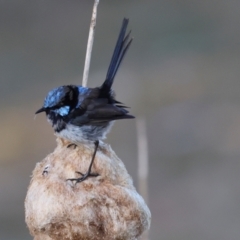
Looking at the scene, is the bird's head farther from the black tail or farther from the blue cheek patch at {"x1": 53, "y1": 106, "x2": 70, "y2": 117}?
the black tail

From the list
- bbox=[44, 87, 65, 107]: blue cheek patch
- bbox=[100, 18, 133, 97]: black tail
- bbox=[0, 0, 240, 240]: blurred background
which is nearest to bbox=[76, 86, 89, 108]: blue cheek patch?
bbox=[100, 18, 133, 97]: black tail

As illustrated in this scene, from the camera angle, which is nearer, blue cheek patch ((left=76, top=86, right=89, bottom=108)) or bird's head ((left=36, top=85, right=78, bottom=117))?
bird's head ((left=36, top=85, right=78, bottom=117))

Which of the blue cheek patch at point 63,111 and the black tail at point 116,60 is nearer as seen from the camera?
the blue cheek patch at point 63,111

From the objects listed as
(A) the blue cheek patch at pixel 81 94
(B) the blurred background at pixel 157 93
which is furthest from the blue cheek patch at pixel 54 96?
(B) the blurred background at pixel 157 93

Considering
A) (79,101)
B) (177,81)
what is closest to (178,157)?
(177,81)

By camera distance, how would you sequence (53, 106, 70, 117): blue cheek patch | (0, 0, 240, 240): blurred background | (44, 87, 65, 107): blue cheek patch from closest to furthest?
(44, 87, 65, 107): blue cheek patch
(53, 106, 70, 117): blue cheek patch
(0, 0, 240, 240): blurred background

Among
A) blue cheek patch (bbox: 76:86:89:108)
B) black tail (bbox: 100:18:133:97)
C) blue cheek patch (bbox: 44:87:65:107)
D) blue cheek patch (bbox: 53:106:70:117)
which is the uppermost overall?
black tail (bbox: 100:18:133:97)

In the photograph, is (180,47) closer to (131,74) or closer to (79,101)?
(131,74)

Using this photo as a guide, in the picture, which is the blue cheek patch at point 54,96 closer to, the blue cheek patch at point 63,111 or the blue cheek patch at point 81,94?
the blue cheek patch at point 63,111
